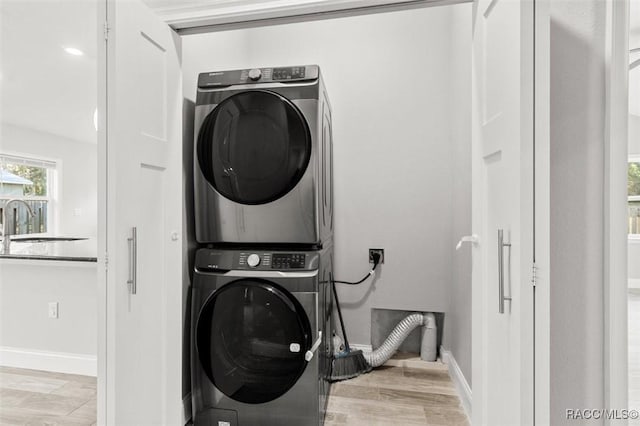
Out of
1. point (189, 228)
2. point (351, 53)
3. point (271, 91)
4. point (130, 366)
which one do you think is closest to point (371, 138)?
point (351, 53)

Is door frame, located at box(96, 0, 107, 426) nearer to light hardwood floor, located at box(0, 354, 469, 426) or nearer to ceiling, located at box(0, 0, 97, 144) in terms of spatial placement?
light hardwood floor, located at box(0, 354, 469, 426)

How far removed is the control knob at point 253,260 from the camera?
1690 millimetres

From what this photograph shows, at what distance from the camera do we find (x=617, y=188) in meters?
0.97

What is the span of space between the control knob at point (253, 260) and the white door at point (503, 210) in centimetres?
97

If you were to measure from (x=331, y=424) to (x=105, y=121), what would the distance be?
1756mm

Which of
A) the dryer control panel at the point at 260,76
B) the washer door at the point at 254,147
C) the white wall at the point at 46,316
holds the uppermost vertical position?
the dryer control panel at the point at 260,76

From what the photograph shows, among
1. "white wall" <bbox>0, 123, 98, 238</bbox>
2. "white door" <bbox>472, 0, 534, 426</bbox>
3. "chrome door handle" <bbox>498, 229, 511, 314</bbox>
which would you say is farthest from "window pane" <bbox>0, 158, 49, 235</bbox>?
"chrome door handle" <bbox>498, 229, 511, 314</bbox>

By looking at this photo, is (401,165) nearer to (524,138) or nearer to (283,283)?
(283,283)

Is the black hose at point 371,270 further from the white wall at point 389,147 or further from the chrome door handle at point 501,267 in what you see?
the chrome door handle at point 501,267

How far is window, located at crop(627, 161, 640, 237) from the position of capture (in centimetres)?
94

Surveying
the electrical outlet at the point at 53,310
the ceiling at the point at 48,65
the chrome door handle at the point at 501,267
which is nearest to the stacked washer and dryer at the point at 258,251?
the chrome door handle at the point at 501,267

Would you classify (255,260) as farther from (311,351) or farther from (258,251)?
(311,351)

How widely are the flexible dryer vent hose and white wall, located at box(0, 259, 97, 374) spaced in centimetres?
193

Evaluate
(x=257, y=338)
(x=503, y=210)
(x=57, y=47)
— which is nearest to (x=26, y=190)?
(x=57, y=47)
